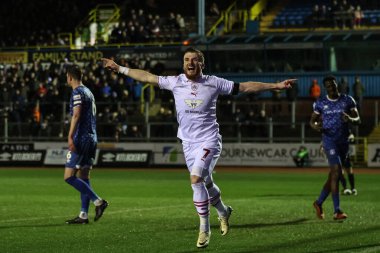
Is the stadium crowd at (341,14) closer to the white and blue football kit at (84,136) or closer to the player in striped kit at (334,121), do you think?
A: the player in striped kit at (334,121)

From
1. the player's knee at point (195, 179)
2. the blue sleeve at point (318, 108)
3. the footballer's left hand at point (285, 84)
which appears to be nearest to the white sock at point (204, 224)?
the player's knee at point (195, 179)

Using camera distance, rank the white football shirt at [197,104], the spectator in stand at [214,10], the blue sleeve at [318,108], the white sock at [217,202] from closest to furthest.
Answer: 1. the white football shirt at [197,104]
2. the white sock at [217,202]
3. the blue sleeve at [318,108]
4. the spectator in stand at [214,10]

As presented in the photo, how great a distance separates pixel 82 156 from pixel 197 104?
365 cm

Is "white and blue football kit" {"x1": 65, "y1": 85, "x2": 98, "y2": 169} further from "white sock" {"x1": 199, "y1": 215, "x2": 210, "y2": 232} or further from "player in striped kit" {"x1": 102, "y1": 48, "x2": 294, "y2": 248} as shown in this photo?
"white sock" {"x1": 199, "y1": 215, "x2": 210, "y2": 232}

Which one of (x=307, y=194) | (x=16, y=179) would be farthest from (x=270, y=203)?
(x=16, y=179)

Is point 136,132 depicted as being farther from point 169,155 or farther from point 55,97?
point 55,97

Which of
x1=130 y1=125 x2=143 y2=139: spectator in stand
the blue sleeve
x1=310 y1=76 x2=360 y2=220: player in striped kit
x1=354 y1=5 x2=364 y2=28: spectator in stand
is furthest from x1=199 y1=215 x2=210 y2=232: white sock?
x1=354 y1=5 x2=364 y2=28: spectator in stand

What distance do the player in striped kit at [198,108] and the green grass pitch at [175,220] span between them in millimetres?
895

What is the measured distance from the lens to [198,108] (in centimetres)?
1223

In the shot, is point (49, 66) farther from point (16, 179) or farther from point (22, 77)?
point (16, 179)

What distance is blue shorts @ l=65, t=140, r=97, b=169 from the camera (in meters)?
15.2

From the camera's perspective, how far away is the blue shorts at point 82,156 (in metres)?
15.2

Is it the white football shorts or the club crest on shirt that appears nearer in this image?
the white football shorts

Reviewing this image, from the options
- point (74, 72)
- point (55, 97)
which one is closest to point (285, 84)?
point (74, 72)
